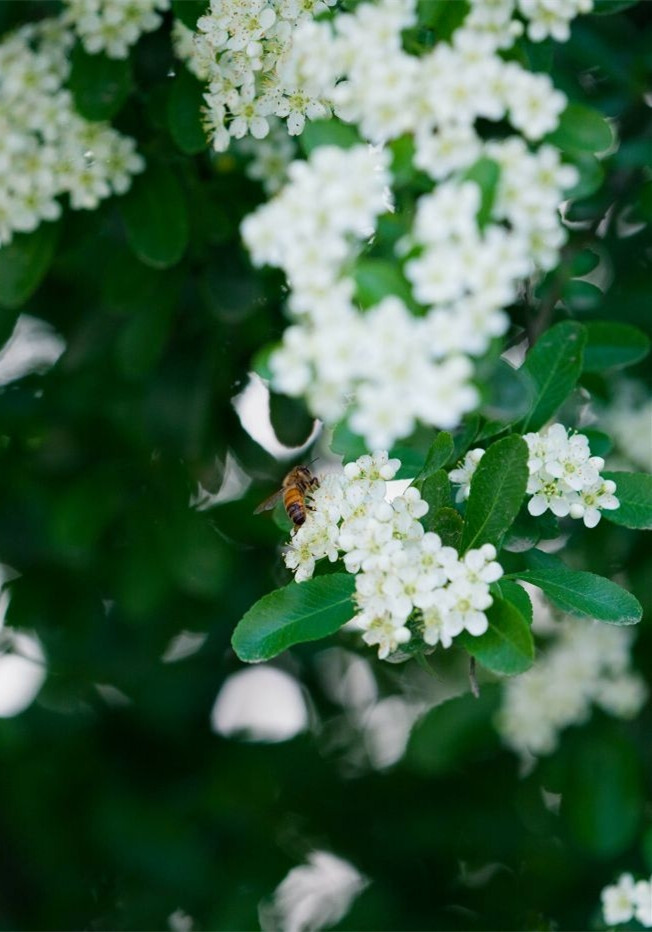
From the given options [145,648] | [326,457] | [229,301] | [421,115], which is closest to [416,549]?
[421,115]

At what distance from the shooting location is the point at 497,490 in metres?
1.55

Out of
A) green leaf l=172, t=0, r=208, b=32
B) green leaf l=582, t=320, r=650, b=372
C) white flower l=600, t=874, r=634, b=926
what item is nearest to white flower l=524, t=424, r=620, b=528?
green leaf l=582, t=320, r=650, b=372

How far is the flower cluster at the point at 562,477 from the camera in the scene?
167cm

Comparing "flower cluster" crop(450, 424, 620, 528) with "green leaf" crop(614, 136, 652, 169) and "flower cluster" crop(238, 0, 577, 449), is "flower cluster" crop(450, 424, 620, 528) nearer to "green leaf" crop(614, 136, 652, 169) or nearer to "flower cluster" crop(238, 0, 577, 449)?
"flower cluster" crop(238, 0, 577, 449)

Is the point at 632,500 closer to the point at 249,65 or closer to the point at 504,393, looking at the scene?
the point at 504,393

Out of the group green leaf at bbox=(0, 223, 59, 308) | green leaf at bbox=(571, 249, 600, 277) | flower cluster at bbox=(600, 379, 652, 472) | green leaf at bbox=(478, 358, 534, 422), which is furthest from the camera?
flower cluster at bbox=(600, 379, 652, 472)

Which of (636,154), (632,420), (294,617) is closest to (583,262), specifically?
(636,154)

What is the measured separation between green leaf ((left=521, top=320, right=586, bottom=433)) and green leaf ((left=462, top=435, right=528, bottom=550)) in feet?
0.86

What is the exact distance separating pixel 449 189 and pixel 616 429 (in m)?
1.89

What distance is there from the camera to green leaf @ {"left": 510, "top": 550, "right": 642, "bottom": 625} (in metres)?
1.63

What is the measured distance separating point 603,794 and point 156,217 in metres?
1.84

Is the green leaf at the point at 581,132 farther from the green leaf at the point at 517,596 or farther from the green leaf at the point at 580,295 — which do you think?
the green leaf at the point at 580,295

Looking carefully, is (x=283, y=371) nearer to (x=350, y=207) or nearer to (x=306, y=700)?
(x=350, y=207)

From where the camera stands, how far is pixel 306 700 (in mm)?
3420
